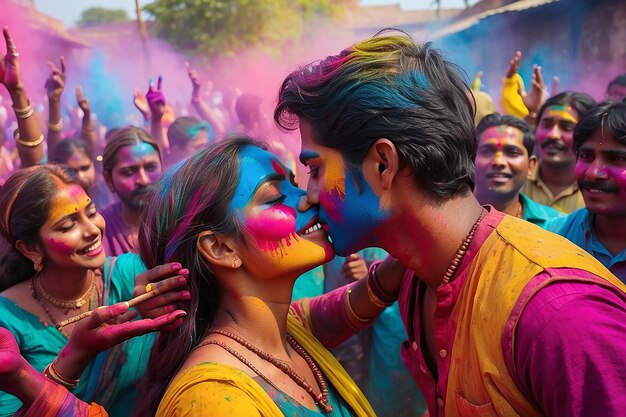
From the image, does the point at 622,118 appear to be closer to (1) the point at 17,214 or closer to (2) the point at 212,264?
(2) the point at 212,264

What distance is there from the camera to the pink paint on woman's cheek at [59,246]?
9.51 feet

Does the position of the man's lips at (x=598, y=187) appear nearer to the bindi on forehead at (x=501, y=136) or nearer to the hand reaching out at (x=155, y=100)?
the bindi on forehead at (x=501, y=136)

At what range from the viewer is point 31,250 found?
2.96 meters

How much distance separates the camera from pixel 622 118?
3139mm

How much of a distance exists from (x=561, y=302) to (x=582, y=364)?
0.50ft

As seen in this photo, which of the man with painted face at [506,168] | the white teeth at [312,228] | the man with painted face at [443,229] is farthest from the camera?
the man with painted face at [506,168]

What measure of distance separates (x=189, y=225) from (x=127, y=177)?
2.64 m

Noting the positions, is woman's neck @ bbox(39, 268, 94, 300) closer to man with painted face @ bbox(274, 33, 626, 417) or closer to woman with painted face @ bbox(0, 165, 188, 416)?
woman with painted face @ bbox(0, 165, 188, 416)

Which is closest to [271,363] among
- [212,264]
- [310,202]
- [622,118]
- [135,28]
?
[212,264]

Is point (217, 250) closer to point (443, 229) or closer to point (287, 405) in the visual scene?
point (287, 405)

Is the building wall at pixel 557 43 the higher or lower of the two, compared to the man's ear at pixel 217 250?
lower

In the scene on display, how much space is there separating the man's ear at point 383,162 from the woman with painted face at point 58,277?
1523mm

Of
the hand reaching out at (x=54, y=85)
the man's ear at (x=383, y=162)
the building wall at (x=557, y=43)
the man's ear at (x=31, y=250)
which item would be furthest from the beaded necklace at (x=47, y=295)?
the building wall at (x=557, y=43)

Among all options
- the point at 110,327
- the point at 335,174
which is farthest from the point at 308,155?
the point at 110,327
